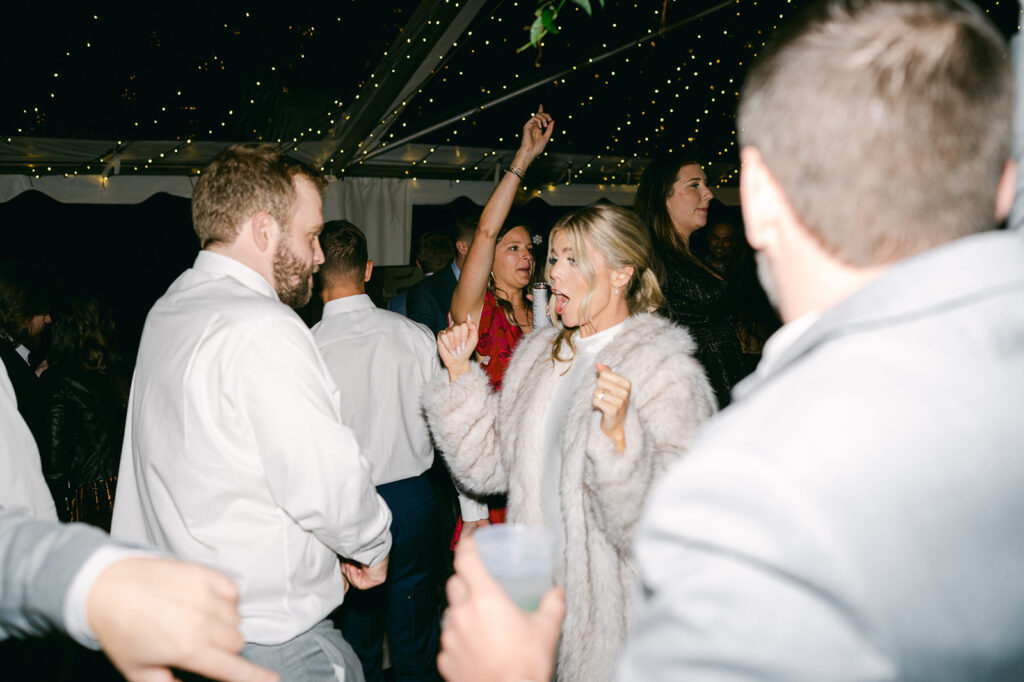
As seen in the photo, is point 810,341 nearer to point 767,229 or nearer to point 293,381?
point 767,229

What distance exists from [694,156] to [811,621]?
122 inches

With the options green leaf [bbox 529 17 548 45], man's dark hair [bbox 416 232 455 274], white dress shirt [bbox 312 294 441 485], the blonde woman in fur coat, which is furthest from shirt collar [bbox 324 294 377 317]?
green leaf [bbox 529 17 548 45]

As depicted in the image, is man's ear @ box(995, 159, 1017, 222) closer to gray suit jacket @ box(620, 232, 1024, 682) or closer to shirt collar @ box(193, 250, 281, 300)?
gray suit jacket @ box(620, 232, 1024, 682)

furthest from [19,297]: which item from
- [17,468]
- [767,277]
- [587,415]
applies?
[767,277]

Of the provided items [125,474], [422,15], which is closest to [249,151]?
[125,474]

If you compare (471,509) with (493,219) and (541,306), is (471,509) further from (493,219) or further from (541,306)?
(493,219)

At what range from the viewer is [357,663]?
2000mm

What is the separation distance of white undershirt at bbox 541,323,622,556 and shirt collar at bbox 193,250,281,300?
110 centimetres

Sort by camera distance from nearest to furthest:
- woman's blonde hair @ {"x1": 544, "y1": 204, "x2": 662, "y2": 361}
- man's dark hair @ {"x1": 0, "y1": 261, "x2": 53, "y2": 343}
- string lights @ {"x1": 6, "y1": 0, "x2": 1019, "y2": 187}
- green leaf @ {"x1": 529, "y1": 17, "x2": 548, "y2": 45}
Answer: green leaf @ {"x1": 529, "y1": 17, "x2": 548, "y2": 45}
woman's blonde hair @ {"x1": 544, "y1": 204, "x2": 662, "y2": 361}
man's dark hair @ {"x1": 0, "y1": 261, "x2": 53, "y2": 343}
string lights @ {"x1": 6, "y1": 0, "x2": 1019, "y2": 187}

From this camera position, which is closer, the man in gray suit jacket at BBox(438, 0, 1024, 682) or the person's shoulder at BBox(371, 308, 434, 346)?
the man in gray suit jacket at BBox(438, 0, 1024, 682)

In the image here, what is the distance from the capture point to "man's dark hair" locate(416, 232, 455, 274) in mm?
5309

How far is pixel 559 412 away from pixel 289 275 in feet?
3.51

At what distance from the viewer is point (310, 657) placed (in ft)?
6.08

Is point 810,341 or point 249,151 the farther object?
point 249,151
